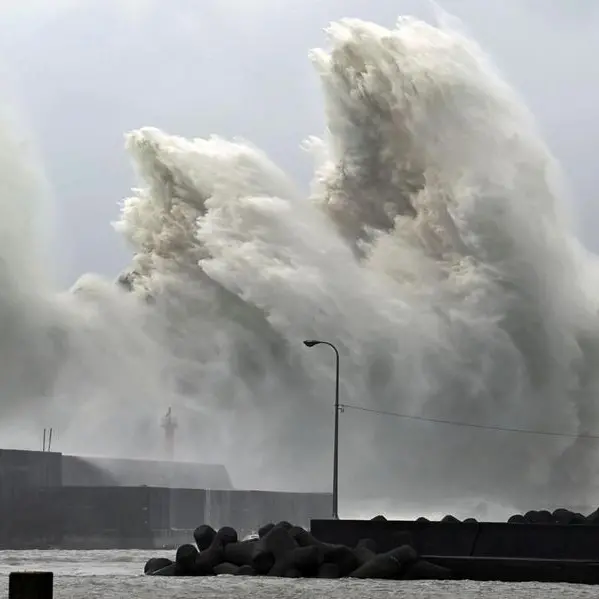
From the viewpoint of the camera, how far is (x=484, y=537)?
79.5ft

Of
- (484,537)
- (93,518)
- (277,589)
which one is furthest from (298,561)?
(93,518)

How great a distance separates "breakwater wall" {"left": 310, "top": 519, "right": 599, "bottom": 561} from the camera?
76.8 ft

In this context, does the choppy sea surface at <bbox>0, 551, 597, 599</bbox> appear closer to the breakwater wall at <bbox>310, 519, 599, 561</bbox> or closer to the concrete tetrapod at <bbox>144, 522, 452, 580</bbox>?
the concrete tetrapod at <bbox>144, 522, 452, 580</bbox>

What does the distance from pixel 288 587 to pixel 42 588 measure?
10974 millimetres

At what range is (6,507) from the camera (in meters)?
53.7

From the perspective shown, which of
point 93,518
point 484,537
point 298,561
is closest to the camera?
point 298,561

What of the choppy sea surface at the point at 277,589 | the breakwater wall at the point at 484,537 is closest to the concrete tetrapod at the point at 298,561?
the breakwater wall at the point at 484,537

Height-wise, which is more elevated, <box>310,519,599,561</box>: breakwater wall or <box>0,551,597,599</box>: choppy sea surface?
<box>310,519,599,561</box>: breakwater wall

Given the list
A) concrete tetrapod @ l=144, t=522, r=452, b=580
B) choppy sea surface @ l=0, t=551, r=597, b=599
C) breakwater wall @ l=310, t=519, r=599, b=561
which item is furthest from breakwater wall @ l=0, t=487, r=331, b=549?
choppy sea surface @ l=0, t=551, r=597, b=599

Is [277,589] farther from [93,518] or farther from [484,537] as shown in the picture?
[93,518]

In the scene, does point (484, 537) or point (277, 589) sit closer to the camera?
point (277, 589)

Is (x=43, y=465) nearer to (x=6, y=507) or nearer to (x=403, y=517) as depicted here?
(x=6, y=507)

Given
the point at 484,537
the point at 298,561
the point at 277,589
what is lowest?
the point at 277,589

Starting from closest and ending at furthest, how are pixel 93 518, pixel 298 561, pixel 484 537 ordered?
pixel 298 561
pixel 484 537
pixel 93 518
